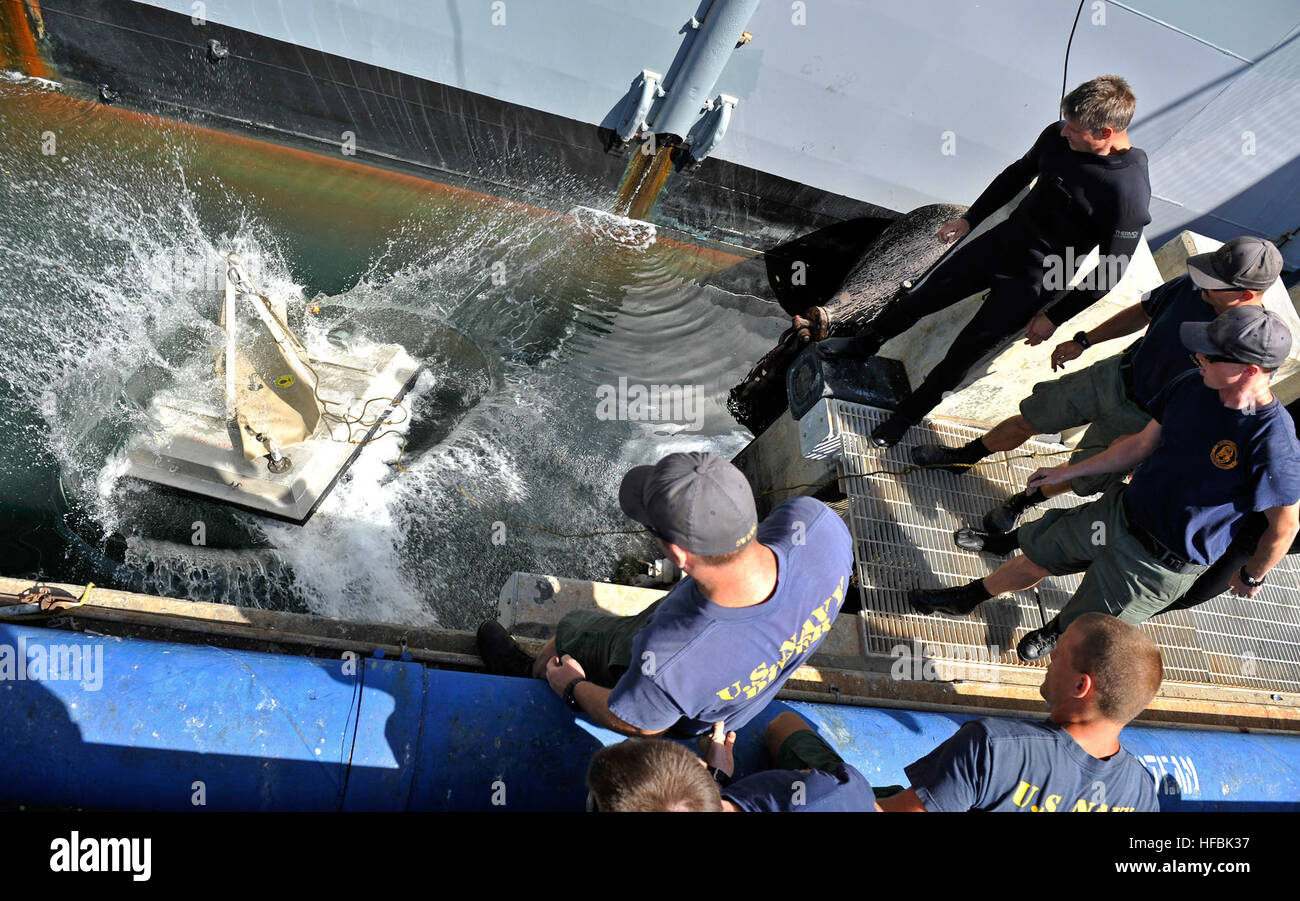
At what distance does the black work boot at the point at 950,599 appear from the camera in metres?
3.55

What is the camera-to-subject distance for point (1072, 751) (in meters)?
2.10

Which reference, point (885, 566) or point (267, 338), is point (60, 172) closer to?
point (267, 338)

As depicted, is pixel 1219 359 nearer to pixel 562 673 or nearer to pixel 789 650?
pixel 789 650

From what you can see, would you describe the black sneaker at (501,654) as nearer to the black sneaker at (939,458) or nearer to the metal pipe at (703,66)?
the black sneaker at (939,458)

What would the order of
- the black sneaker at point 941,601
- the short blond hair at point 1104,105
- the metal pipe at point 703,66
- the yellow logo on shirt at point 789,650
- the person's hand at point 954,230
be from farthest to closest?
the metal pipe at point 703,66 < the person's hand at point 954,230 < the black sneaker at point 941,601 < the short blond hair at point 1104,105 < the yellow logo on shirt at point 789,650

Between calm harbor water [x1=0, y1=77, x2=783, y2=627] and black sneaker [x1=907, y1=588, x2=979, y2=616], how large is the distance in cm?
196

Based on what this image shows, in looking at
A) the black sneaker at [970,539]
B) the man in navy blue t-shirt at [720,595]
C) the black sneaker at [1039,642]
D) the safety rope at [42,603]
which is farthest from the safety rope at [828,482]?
the safety rope at [42,603]

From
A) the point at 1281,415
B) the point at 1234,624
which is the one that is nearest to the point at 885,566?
the point at 1281,415

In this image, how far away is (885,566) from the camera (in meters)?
3.81

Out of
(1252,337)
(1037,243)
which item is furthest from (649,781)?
(1037,243)

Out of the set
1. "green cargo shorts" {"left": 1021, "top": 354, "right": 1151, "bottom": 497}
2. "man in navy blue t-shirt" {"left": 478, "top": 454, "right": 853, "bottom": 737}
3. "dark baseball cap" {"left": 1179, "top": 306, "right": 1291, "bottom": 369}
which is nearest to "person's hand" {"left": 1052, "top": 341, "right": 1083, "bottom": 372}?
"green cargo shorts" {"left": 1021, "top": 354, "right": 1151, "bottom": 497}

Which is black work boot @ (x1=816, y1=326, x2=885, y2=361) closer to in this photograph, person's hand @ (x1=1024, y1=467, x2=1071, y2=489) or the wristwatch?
person's hand @ (x1=1024, y1=467, x2=1071, y2=489)

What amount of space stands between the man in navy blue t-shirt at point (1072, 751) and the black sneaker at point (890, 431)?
200cm

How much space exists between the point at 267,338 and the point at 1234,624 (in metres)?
5.56
